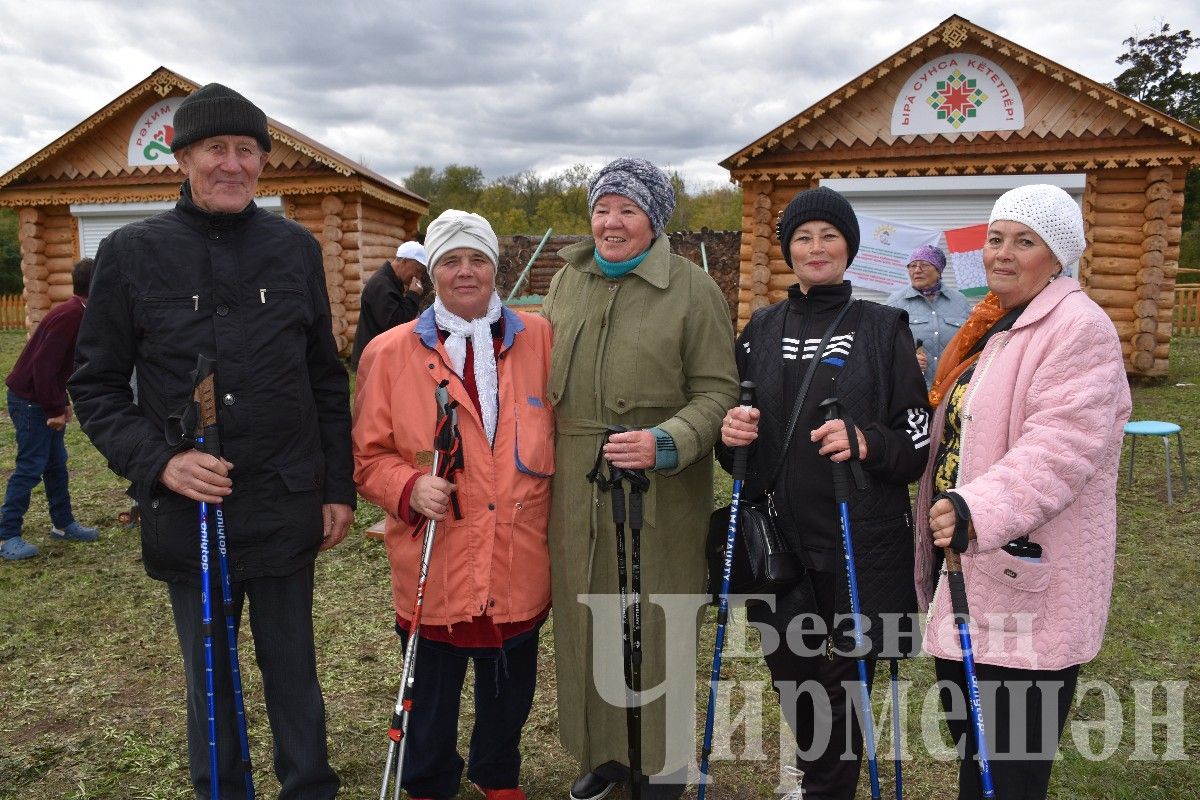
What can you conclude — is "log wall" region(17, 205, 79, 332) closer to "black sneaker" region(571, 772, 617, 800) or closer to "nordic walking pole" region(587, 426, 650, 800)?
"black sneaker" region(571, 772, 617, 800)

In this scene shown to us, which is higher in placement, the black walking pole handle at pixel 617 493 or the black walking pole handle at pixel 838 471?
the black walking pole handle at pixel 838 471

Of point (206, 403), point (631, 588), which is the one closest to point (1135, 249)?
point (631, 588)

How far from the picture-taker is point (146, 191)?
604 inches

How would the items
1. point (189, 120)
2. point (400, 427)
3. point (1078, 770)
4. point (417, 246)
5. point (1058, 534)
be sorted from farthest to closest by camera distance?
point (417, 246)
point (1078, 770)
point (400, 427)
point (189, 120)
point (1058, 534)

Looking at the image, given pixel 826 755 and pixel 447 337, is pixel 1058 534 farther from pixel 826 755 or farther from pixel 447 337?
pixel 447 337

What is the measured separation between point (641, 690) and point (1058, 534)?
1490 millimetres

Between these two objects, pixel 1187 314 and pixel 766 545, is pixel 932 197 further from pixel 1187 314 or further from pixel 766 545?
pixel 1187 314

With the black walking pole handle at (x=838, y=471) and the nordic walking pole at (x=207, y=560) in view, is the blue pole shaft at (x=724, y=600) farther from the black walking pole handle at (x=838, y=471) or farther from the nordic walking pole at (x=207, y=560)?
the nordic walking pole at (x=207, y=560)

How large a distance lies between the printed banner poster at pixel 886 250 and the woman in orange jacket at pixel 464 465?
10.6 meters

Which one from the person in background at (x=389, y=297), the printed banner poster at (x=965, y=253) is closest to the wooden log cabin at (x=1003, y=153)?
the printed banner poster at (x=965, y=253)

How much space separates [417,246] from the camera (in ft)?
18.2

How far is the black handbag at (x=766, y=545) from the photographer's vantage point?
Answer: 265 cm

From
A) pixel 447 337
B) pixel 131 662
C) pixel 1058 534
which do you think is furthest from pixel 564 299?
pixel 131 662

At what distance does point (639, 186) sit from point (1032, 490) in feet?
5.24
